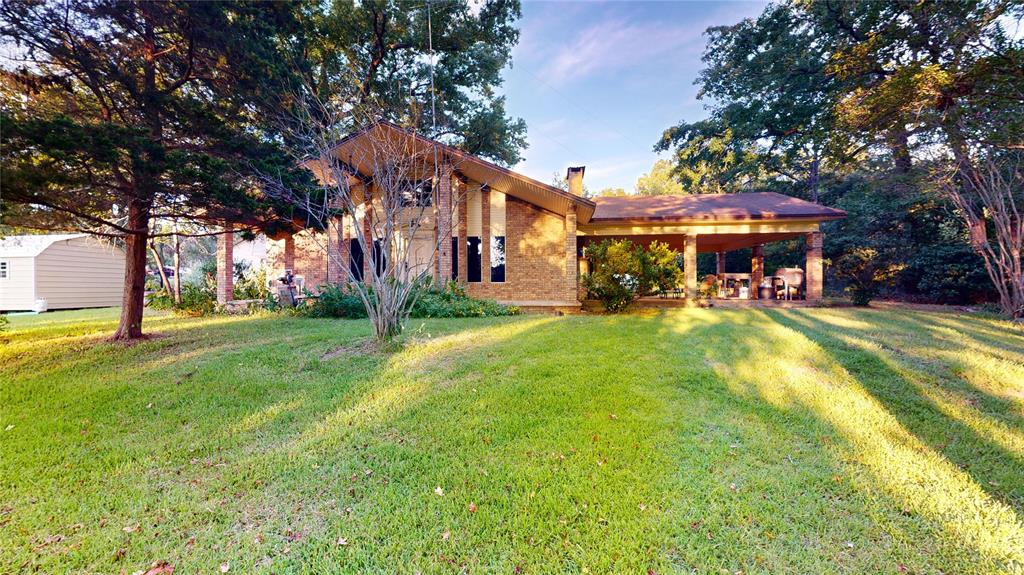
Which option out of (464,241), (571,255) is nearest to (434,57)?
(464,241)

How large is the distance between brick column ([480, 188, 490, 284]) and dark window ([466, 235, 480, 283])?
164 millimetres

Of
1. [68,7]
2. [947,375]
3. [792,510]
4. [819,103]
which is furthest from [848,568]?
[819,103]

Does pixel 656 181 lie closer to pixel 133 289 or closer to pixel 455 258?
pixel 455 258

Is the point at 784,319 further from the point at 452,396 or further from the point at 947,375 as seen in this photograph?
the point at 452,396

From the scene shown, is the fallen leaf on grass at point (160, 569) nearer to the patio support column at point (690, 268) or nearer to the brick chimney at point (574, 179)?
the patio support column at point (690, 268)

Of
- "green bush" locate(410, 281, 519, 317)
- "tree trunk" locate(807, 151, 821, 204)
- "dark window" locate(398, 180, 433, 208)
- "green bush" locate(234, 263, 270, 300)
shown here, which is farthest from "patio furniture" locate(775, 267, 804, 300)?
"green bush" locate(234, 263, 270, 300)

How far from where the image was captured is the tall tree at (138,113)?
199 inches

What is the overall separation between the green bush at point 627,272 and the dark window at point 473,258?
13.2 ft

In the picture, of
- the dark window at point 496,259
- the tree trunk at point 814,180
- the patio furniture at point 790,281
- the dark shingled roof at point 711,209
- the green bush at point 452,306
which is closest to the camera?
the green bush at point 452,306

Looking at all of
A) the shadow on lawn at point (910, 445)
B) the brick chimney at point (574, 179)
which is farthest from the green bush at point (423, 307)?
the shadow on lawn at point (910, 445)

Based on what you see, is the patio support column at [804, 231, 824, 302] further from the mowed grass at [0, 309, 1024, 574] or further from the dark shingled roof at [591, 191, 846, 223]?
the mowed grass at [0, 309, 1024, 574]

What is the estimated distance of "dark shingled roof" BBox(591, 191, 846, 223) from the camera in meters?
12.1

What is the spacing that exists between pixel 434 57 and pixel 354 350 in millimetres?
15410

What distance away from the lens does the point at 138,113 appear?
6.44 meters
